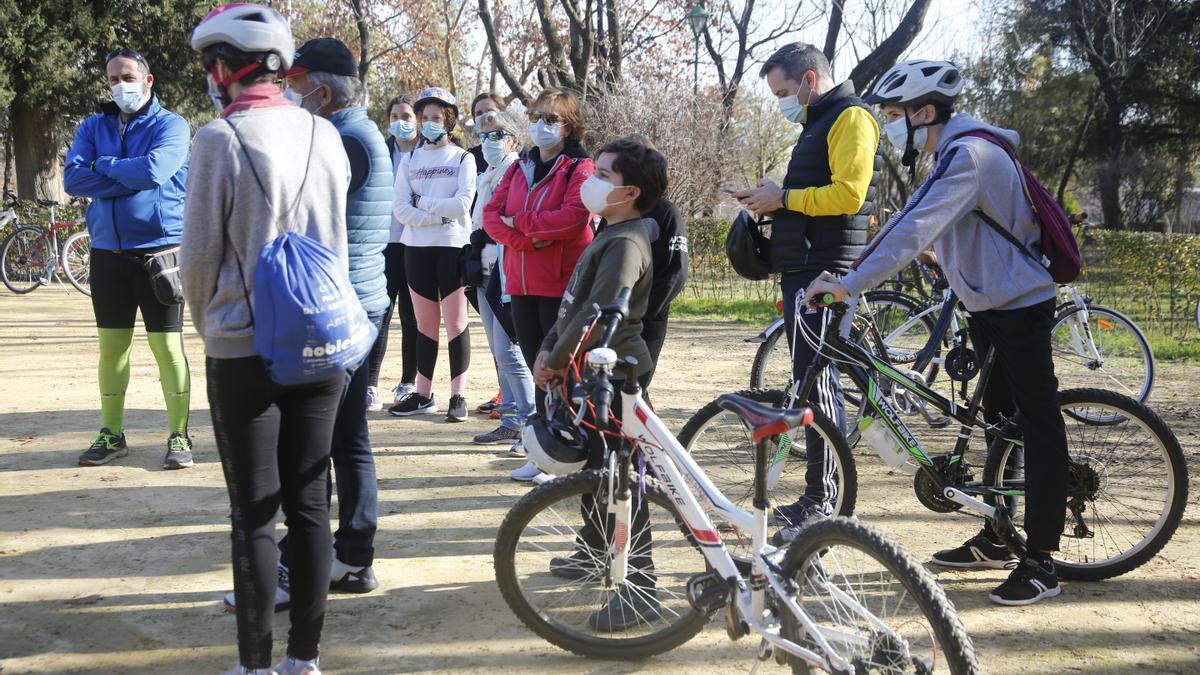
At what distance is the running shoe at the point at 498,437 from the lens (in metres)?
6.17

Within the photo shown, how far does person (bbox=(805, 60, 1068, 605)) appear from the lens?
3.66 m

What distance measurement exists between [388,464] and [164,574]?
178cm

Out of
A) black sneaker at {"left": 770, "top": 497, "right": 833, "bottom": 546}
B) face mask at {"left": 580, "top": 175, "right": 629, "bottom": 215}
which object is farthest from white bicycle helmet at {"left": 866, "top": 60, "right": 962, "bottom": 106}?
black sneaker at {"left": 770, "top": 497, "right": 833, "bottom": 546}

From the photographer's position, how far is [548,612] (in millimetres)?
3406

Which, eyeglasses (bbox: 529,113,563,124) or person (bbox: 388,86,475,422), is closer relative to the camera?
eyeglasses (bbox: 529,113,563,124)

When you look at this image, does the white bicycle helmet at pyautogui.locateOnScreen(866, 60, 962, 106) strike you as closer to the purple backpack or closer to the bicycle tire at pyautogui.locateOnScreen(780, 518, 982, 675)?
the purple backpack

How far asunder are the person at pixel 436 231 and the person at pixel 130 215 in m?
1.58

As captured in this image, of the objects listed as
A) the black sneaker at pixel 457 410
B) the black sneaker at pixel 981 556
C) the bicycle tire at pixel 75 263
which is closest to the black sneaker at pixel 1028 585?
the black sneaker at pixel 981 556

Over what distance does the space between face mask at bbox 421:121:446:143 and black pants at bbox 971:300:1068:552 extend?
155 inches

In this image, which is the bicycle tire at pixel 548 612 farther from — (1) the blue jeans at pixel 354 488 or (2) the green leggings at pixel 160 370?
(2) the green leggings at pixel 160 370

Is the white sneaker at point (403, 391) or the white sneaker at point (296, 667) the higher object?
the white sneaker at point (403, 391)

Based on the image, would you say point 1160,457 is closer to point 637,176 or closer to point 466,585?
point 637,176

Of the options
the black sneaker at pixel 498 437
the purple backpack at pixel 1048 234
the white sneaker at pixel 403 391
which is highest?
the purple backpack at pixel 1048 234

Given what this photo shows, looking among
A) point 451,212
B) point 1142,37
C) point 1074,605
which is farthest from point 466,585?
point 1142,37
